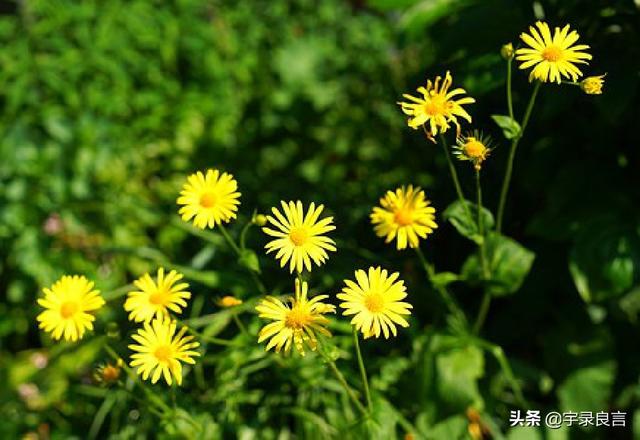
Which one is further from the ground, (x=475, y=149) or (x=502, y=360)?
(x=475, y=149)

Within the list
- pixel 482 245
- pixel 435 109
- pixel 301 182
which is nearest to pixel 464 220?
pixel 482 245

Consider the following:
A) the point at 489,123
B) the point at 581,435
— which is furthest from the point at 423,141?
the point at 581,435

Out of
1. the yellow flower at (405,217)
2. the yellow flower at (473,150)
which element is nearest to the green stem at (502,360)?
the yellow flower at (405,217)

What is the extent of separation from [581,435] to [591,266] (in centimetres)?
45

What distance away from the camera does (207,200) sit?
123cm

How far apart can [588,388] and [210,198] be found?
110 cm

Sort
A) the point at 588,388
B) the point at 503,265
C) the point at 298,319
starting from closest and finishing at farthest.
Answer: the point at 298,319
the point at 503,265
the point at 588,388

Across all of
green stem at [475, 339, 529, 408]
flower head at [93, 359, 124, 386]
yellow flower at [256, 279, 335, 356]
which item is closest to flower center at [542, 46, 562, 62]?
yellow flower at [256, 279, 335, 356]

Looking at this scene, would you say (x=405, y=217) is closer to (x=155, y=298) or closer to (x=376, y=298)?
(x=376, y=298)

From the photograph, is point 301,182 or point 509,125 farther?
point 301,182

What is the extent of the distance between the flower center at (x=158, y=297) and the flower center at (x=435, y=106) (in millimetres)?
546

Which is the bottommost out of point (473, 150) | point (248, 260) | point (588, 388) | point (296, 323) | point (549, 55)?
point (588, 388)

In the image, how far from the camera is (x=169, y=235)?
2197 mm

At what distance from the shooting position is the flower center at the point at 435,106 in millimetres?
1146
